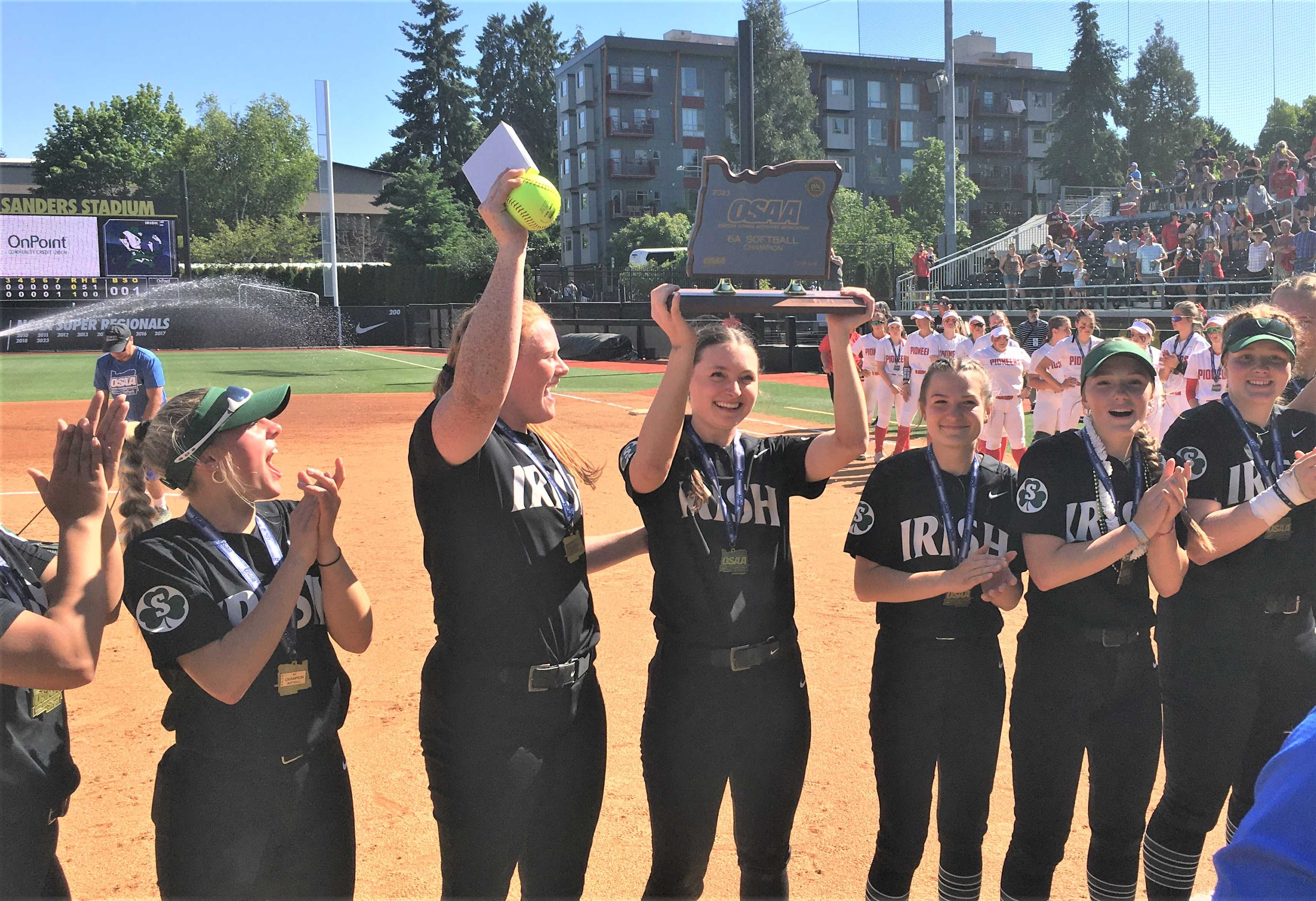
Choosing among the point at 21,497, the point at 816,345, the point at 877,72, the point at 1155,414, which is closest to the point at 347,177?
the point at 877,72

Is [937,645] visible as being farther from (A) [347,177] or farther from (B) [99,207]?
(A) [347,177]

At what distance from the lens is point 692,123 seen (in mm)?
71375

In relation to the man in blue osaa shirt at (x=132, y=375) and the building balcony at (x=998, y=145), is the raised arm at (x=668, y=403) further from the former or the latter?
the building balcony at (x=998, y=145)

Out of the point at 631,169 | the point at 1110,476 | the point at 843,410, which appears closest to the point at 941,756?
the point at 1110,476

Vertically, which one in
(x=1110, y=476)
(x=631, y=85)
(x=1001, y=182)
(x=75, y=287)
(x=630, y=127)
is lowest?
(x=1110, y=476)

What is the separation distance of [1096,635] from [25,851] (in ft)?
10.4

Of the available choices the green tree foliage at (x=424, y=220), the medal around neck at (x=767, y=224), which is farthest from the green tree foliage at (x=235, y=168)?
the medal around neck at (x=767, y=224)

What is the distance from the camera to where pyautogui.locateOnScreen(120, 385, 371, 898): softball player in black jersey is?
106 inches

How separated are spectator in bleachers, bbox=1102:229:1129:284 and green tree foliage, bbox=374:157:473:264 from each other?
38916 mm

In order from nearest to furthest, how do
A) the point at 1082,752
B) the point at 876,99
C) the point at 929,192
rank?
the point at 1082,752 → the point at 929,192 → the point at 876,99

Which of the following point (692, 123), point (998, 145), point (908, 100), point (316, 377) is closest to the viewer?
point (316, 377)

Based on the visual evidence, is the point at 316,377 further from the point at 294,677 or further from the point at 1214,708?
the point at 1214,708

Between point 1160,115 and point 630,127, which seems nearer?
point 1160,115

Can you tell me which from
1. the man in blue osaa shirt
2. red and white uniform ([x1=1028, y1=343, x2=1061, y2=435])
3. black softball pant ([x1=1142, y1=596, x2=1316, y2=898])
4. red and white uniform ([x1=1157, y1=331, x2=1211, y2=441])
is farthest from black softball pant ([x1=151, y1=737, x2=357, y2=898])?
red and white uniform ([x1=1028, y1=343, x2=1061, y2=435])
